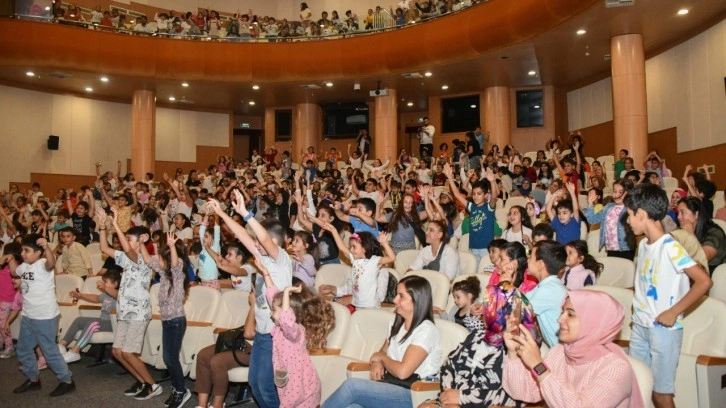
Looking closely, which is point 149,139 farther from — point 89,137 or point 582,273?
point 582,273

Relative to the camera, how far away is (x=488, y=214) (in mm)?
6605

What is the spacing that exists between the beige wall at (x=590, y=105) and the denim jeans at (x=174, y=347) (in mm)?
13557

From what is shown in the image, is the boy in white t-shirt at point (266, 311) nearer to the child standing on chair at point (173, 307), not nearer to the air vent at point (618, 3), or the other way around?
the child standing on chair at point (173, 307)

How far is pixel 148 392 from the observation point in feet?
17.0

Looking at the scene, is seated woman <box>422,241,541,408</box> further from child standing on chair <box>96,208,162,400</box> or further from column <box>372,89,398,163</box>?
column <box>372,89,398,163</box>

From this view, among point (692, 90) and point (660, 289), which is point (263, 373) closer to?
point (660, 289)

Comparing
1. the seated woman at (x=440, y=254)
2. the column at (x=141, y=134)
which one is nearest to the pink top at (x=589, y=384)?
the seated woman at (x=440, y=254)

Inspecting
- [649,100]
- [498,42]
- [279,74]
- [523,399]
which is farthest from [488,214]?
[279,74]

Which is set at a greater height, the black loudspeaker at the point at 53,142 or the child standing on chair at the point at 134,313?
the black loudspeaker at the point at 53,142

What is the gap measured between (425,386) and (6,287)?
543 centimetres

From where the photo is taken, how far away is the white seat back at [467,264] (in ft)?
19.9

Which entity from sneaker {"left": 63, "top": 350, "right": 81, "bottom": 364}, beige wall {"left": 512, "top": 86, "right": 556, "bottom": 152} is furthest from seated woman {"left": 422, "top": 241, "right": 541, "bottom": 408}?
beige wall {"left": 512, "top": 86, "right": 556, "bottom": 152}

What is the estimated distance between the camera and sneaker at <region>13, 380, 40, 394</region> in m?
5.37

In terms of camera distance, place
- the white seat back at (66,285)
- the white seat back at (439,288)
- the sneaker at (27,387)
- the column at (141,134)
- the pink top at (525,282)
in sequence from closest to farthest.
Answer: the pink top at (525,282) → the white seat back at (439,288) → the sneaker at (27,387) → the white seat back at (66,285) → the column at (141,134)
